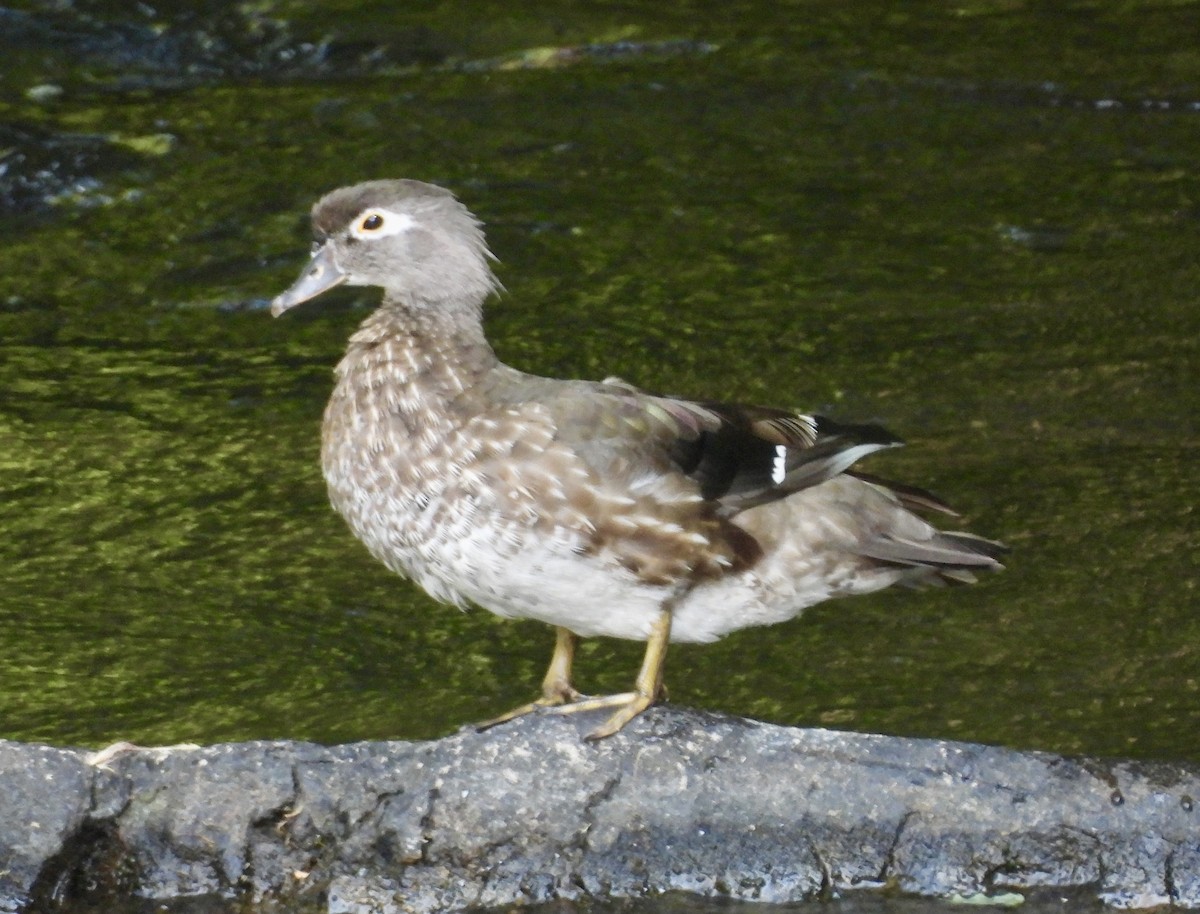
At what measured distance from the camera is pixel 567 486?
13.6ft

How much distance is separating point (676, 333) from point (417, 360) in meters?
3.42

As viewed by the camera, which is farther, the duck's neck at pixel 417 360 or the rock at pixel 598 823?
the duck's neck at pixel 417 360

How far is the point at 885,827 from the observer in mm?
3900

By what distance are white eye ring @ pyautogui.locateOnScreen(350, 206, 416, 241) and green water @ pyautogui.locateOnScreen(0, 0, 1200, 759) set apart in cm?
125

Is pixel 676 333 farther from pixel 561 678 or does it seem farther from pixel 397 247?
pixel 561 678

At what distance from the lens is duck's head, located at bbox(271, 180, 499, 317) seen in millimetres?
4621

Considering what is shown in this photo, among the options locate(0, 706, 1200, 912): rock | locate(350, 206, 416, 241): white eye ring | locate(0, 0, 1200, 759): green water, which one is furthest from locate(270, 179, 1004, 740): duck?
locate(0, 0, 1200, 759): green water

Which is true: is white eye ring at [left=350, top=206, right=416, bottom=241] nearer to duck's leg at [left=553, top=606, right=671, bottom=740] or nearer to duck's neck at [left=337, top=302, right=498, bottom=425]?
duck's neck at [left=337, top=302, right=498, bottom=425]

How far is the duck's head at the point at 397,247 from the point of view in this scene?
462 cm

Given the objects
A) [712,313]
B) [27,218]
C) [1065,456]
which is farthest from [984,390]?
[27,218]

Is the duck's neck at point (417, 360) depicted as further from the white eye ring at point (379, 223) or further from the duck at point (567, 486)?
the white eye ring at point (379, 223)

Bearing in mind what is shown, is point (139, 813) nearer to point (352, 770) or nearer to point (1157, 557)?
point (352, 770)

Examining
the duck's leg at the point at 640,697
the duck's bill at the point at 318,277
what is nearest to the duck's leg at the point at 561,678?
the duck's leg at the point at 640,697

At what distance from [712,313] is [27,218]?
3.20 meters
